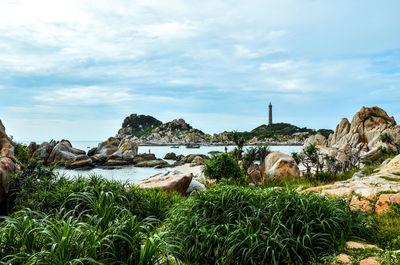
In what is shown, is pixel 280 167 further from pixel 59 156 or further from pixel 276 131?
pixel 276 131

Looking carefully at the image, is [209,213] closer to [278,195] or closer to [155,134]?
[278,195]

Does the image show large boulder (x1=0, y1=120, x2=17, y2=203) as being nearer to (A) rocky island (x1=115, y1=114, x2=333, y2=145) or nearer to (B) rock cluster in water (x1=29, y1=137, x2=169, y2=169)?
(B) rock cluster in water (x1=29, y1=137, x2=169, y2=169)

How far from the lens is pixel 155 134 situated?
155250mm

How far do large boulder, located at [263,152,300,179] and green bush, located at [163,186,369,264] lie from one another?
14.0m

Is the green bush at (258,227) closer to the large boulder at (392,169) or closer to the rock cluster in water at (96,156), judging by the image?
the large boulder at (392,169)

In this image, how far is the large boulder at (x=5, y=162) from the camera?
8.44 m

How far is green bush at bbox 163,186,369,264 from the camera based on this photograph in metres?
4.62

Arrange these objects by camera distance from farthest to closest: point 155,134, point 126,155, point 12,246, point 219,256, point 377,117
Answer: point 155,134
point 377,117
point 126,155
point 219,256
point 12,246

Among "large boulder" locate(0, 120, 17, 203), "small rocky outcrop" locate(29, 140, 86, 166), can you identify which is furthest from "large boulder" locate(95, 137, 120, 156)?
"large boulder" locate(0, 120, 17, 203)

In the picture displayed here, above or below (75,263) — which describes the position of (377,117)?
above

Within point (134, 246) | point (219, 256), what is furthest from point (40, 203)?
point (219, 256)

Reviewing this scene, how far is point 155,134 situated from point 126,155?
107870mm

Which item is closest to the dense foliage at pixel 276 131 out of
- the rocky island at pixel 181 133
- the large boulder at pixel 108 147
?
the rocky island at pixel 181 133

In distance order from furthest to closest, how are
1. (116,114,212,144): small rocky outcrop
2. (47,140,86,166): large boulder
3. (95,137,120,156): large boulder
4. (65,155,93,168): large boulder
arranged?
(116,114,212,144): small rocky outcrop → (95,137,120,156): large boulder → (47,140,86,166): large boulder → (65,155,93,168): large boulder
